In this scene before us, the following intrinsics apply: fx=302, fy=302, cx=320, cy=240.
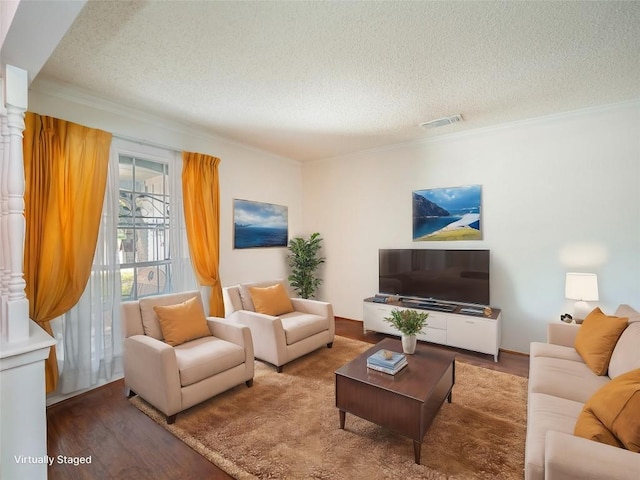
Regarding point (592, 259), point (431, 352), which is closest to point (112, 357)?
point (431, 352)

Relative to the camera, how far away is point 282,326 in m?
3.16

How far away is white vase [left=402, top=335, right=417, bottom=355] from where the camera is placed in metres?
2.52

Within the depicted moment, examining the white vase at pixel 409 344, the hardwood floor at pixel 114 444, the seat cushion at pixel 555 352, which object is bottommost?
the hardwood floor at pixel 114 444

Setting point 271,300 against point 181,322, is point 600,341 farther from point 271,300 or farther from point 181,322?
point 181,322

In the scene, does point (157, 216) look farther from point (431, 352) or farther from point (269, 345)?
point (431, 352)

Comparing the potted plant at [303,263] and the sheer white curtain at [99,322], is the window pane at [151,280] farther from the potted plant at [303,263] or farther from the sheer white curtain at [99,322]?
the potted plant at [303,263]

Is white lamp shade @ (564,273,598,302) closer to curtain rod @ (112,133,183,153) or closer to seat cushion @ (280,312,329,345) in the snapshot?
seat cushion @ (280,312,329,345)

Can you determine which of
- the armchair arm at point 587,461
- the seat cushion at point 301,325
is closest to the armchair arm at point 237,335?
the seat cushion at point 301,325

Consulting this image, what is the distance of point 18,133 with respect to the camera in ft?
5.42

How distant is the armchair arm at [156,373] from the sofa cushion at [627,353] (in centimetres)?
297

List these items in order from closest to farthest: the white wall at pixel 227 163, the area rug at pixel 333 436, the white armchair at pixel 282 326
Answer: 1. the area rug at pixel 333 436
2. the white wall at pixel 227 163
3. the white armchair at pixel 282 326

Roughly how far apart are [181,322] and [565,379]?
118 inches

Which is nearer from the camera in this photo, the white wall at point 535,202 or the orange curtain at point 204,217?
the white wall at point 535,202

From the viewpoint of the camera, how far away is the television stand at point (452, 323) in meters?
3.39
